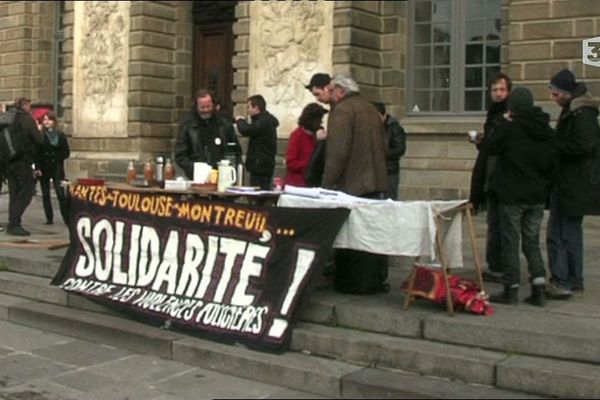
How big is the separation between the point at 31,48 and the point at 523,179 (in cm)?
1718

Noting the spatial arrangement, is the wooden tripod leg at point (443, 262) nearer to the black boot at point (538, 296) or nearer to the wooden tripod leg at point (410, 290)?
the wooden tripod leg at point (410, 290)

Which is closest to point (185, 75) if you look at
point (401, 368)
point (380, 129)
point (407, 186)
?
point (407, 186)

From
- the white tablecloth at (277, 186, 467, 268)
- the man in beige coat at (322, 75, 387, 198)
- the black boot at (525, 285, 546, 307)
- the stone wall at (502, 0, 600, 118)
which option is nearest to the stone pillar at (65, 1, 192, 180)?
the stone wall at (502, 0, 600, 118)

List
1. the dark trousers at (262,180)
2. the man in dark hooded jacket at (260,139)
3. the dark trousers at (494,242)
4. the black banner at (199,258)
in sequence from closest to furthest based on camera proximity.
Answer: the black banner at (199,258), the dark trousers at (494,242), the man in dark hooded jacket at (260,139), the dark trousers at (262,180)

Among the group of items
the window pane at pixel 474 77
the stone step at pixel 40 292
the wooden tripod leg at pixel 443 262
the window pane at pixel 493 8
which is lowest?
the stone step at pixel 40 292

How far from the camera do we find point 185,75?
18438 mm

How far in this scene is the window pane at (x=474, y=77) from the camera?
1408 cm

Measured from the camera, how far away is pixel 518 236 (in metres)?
6.48

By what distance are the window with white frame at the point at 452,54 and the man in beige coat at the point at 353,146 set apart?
7394 mm

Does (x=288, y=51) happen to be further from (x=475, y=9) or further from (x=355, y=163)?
(x=355, y=163)

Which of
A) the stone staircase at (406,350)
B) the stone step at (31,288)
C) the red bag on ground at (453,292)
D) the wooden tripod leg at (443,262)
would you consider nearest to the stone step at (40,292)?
the stone step at (31,288)

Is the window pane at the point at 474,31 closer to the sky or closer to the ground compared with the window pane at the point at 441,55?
closer to the sky

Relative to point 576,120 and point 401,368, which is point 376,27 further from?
point 401,368

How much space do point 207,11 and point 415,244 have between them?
1317 centimetres
